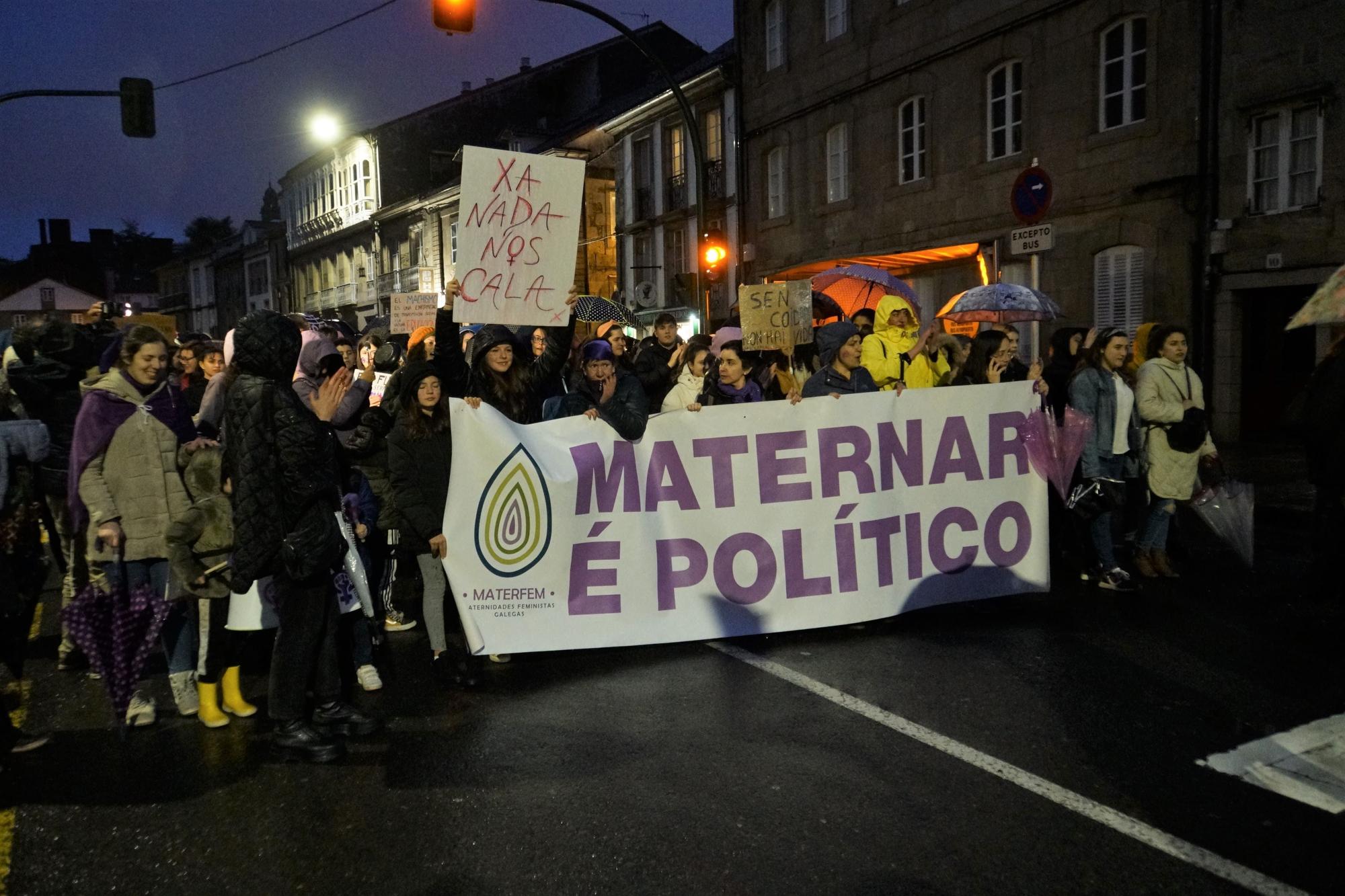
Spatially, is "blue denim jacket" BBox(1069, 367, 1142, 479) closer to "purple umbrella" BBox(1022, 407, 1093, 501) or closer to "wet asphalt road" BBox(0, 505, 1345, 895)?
"purple umbrella" BBox(1022, 407, 1093, 501)

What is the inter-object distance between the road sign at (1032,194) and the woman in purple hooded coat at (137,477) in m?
7.99

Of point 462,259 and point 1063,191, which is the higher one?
point 1063,191

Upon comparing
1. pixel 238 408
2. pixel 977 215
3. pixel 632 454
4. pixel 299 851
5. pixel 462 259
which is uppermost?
pixel 977 215

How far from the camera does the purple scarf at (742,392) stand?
6.86 meters

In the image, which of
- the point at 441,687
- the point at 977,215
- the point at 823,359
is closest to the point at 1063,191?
the point at 977,215

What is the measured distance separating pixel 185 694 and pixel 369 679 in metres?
0.85

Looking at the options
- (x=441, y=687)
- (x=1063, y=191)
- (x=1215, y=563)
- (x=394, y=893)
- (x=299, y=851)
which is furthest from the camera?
(x=1063, y=191)

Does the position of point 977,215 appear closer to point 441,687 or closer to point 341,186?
point 441,687

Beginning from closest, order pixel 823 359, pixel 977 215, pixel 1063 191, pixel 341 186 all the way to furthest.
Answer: pixel 823 359
pixel 1063 191
pixel 977 215
pixel 341 186

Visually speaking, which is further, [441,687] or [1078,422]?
[1078,422]

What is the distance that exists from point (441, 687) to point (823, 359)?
2983 mm

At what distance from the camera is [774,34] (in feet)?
78.4

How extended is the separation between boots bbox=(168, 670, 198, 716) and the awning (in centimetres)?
1407

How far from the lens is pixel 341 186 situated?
55438mm
